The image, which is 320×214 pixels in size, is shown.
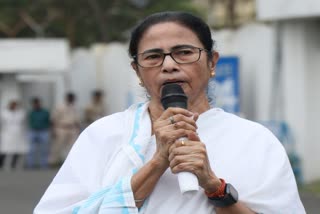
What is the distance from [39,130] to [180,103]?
60.9 feet

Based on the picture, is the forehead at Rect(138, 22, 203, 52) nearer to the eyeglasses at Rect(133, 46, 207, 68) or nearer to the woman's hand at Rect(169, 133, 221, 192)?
the eyeglasses at Rect(133, 46, 207, 68)

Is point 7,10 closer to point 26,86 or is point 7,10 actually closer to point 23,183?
point 26,86

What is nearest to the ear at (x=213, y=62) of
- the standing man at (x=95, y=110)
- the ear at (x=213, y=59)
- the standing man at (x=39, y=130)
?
the ear at (x=213, y=59)

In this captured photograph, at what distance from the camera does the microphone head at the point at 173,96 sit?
3203 mm

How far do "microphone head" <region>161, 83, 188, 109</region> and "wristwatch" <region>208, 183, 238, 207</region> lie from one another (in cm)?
29

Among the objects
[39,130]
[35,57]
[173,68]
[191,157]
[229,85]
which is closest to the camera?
[191,157]

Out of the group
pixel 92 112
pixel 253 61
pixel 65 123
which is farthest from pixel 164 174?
pixel 92 112

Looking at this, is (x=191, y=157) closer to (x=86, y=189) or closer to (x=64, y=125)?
(x=86, y=189)

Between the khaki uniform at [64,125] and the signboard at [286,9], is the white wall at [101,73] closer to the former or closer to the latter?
the khaki uniform at [64,125]

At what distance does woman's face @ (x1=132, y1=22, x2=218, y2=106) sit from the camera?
10.9ft

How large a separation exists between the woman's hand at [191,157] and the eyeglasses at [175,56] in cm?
34

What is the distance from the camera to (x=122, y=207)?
3287 millimetres

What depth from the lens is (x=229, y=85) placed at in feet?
57.7

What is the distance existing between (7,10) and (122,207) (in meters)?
35.9
